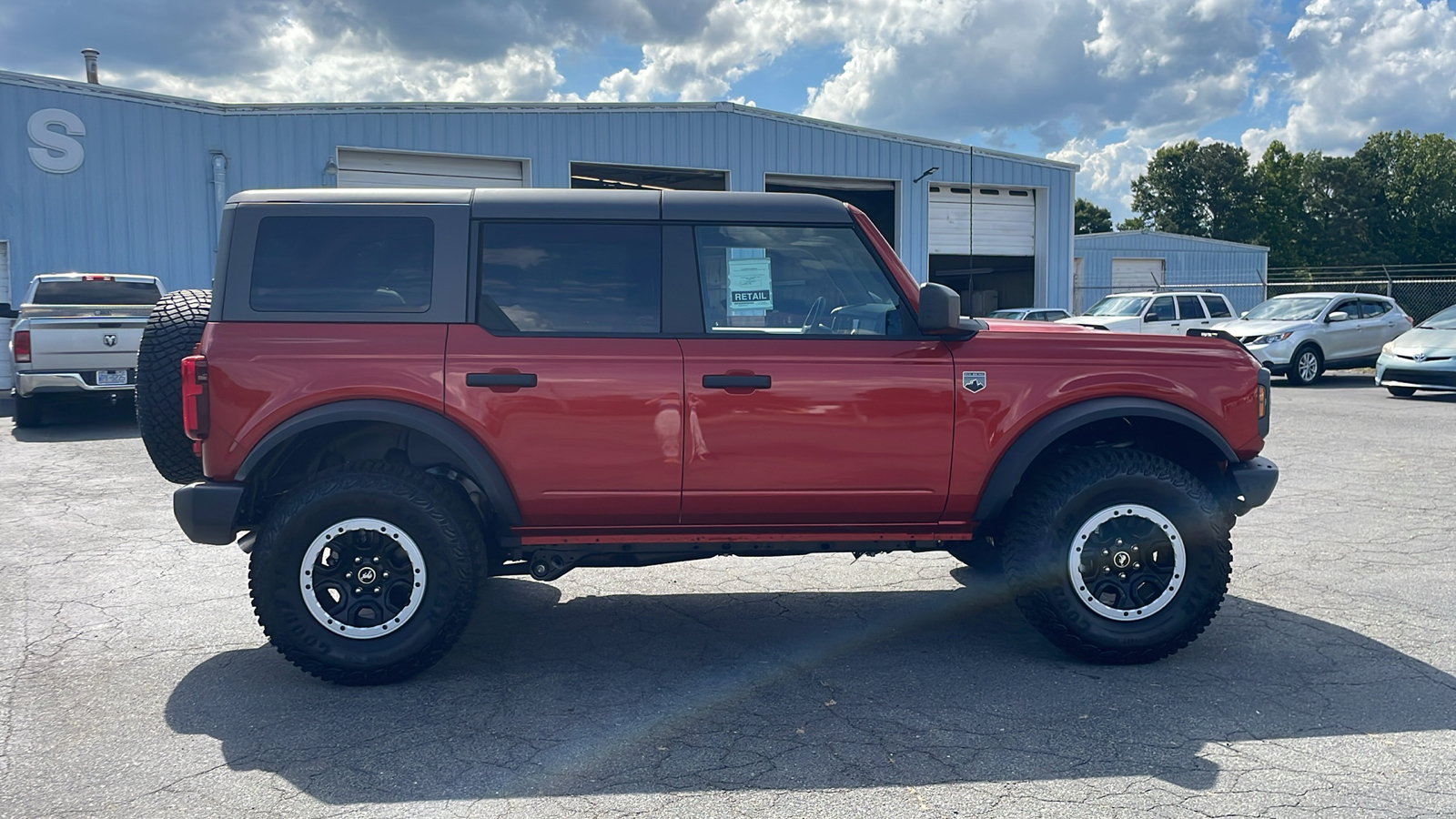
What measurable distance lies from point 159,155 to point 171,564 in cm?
1382

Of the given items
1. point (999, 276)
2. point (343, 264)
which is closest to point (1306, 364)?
point (999, 276)

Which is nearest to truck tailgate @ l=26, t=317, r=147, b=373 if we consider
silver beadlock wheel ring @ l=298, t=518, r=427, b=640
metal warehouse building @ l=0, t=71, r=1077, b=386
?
metal warehouse building @ l=0, t=71, r=1077, b=386

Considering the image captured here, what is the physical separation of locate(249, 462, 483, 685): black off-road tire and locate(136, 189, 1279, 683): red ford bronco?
0.04 ft

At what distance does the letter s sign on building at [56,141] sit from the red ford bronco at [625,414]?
50.2ft

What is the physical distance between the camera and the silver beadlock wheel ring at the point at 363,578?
13.7ft

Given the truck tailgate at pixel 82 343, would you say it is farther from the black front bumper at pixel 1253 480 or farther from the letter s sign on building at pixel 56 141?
the black front bumper at pixel 1253 480

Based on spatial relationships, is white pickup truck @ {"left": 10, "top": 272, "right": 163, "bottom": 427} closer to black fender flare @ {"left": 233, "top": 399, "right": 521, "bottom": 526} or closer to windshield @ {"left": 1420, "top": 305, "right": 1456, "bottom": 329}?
black fender flare @ {"left": 233, "top": 399, "right": 521, "bottom": 526}

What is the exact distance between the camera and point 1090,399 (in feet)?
14.7

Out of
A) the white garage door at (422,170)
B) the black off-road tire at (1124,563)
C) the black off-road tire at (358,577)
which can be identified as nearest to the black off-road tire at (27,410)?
the white garage door at (422,170)

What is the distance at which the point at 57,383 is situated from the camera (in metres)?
11.9

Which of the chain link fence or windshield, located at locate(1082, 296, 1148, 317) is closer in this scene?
windshield, located at locate(1082, 296, 1148, 317)

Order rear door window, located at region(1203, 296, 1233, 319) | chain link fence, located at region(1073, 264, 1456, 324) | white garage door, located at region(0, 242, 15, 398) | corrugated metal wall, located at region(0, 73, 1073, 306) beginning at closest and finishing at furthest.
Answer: white garage door, located at region(0, 242, 15, 398) → corrugated metal wall, located at region(0, 73, 1073, 306) → rear door window, located at region(1203, 296, 1233, 319) → chain link fence, located at region(1073, 264, 1456, 324)

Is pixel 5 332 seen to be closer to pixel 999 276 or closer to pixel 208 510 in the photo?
pixel 208 510

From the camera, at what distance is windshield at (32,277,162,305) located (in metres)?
13.4
